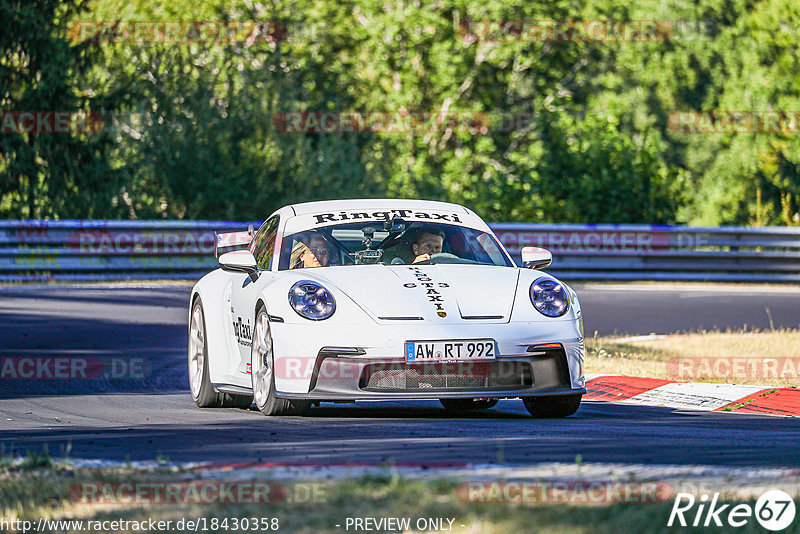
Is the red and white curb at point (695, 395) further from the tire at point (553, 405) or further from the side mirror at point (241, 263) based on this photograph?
the side mirror at point (241, 263)

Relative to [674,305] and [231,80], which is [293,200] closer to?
→ [231,80]

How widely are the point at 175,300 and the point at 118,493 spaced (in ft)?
43.1

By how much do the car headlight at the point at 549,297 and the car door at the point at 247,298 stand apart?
168cm

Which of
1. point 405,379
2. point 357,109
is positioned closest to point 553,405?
point 405,379

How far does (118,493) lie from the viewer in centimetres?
542

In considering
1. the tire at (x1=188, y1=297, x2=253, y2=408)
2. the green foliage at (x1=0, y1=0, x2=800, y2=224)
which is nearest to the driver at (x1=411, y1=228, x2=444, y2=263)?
the tire at (x1=188, y1=297, x2=253, y2=408)

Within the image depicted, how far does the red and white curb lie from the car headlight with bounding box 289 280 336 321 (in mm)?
2889

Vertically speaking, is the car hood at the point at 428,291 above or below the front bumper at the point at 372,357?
above

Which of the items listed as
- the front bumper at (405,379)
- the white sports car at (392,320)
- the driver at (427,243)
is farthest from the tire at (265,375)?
the driver at (427,243)

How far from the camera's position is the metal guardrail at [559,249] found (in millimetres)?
21156

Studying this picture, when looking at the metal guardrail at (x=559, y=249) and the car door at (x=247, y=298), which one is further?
the metal guardrail at (x=559, y=249)

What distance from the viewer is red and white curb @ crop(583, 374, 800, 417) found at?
9727mm

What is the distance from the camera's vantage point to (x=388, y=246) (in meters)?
9.58

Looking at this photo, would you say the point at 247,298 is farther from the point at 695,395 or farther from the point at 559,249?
the point at 559,249
